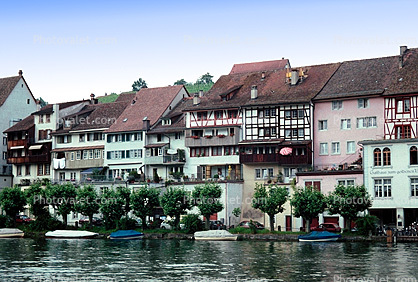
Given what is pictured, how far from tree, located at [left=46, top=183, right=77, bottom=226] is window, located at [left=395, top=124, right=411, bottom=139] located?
1713 inches

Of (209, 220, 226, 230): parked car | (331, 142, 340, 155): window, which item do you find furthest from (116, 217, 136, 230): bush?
(331, 142, 340, 155): window

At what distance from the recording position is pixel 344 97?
102438mm

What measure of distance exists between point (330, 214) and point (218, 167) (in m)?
24.3

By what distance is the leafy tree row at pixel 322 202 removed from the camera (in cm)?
8919

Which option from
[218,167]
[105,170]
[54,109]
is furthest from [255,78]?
[54,109]

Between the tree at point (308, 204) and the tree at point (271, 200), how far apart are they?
2.99m

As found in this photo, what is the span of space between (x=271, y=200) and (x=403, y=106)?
20186mm

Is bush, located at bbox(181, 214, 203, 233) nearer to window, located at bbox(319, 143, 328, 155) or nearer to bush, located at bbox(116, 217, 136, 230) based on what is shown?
bush, located at bbox(116, 217, 136, 230)

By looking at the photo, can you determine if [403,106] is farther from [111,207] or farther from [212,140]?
[111,207]

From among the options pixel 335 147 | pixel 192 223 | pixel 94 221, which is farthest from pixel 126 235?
pixel 335 147

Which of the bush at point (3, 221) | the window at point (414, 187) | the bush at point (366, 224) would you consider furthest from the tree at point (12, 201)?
the window at point (414, 187)

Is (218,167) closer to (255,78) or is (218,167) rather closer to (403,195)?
(255,78)

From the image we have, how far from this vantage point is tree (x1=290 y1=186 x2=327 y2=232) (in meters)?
90.6

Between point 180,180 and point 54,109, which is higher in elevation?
point 54,109
